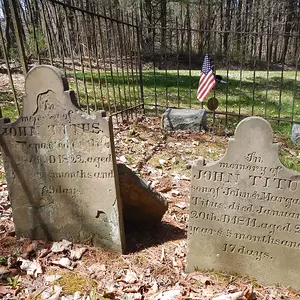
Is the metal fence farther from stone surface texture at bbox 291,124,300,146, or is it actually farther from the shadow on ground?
the shadow on ground

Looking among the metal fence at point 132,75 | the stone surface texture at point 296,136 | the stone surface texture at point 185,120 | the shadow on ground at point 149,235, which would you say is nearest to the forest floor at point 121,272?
the shadow on ground at point 149,235

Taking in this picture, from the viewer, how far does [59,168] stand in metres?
2.74

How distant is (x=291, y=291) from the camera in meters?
2.48

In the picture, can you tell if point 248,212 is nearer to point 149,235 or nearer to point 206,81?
point 149,235

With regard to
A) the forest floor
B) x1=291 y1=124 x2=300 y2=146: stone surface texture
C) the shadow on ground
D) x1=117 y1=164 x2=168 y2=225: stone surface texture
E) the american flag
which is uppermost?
the american flag

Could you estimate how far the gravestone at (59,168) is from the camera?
2.53 meters

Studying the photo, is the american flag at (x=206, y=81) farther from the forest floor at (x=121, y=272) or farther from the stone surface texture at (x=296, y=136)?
the forest floor at (x=121, y=272)

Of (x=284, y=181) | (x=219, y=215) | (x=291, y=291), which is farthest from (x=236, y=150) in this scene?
(x=291, y=291)

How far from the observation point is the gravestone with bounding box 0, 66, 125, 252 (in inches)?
99.7

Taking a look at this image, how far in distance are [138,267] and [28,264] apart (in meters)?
0.93

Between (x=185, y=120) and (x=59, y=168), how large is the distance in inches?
167

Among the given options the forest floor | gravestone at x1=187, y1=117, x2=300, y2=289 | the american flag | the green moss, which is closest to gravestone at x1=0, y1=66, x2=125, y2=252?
the forest floor

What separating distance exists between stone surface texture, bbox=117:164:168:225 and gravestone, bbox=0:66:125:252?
0.26m

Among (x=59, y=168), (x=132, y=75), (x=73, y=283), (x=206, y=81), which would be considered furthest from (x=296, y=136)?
(x=73, y=283)
